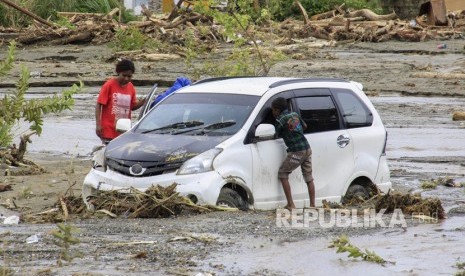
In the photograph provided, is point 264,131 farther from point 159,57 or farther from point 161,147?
point 159,57

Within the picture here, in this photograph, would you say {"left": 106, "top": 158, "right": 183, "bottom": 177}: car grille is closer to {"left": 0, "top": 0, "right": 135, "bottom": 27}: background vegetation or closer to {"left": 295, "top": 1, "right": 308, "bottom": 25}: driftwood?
{"left": 0, "top": 0, "right": 135, "bottom": 27}: background vegetation

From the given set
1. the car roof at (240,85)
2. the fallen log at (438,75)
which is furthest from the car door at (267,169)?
the fallen log at (438,75)

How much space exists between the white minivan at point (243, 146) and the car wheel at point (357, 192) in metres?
0.01

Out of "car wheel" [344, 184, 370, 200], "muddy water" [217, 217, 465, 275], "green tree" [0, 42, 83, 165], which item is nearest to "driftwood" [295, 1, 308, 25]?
"car wheel" [344, 184, 370, 200]

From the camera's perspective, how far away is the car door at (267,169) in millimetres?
12164

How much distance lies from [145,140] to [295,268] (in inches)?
141

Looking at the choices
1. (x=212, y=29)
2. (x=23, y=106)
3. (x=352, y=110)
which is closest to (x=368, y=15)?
(x=212, y=29)

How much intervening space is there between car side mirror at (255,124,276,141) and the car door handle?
1.05 metres

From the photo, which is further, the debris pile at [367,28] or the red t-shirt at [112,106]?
the debris pile at [367,28]

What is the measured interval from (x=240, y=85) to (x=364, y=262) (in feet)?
13.7

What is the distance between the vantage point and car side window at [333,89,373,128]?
1329cm

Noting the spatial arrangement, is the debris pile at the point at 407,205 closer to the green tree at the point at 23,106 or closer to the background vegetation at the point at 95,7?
the green tree at the point at 23,106

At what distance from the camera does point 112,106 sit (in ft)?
46.1

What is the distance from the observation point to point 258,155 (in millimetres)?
12180
